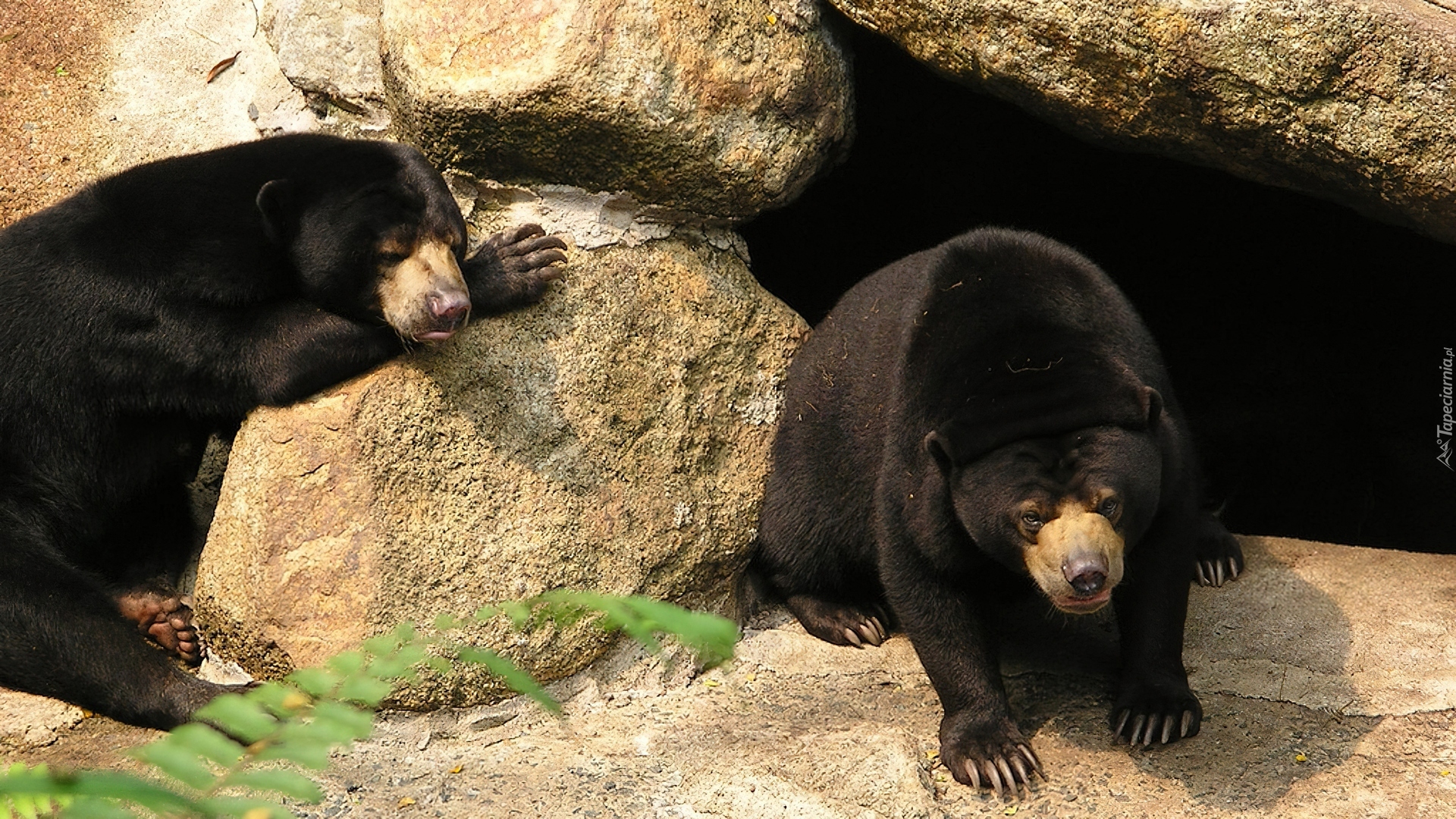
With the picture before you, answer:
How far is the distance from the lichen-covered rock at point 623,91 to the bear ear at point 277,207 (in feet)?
1.75

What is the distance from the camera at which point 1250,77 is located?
4223 mm

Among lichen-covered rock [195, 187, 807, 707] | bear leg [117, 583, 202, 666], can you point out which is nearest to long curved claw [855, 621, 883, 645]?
lichen-covered rock [195, 187, 807, 707]

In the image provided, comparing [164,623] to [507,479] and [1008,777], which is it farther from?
[1008,777]

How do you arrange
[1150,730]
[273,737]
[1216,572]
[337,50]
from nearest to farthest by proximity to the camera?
[273,737], [1150,730], [337,50], [1216,572]

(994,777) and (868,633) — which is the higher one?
(994,777)

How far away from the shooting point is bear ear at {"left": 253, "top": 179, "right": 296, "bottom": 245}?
4.46m

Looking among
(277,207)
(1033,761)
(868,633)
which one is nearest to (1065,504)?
(1033,761)

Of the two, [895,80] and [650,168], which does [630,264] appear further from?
[895,80]

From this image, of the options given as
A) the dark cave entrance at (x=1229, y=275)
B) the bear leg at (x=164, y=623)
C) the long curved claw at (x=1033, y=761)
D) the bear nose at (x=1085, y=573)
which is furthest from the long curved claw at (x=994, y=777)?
the dark cave entrance at (x=1229, y=275)

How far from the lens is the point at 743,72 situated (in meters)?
4.81

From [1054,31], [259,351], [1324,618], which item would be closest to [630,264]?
[259,351]

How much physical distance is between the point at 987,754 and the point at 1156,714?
1.92ft

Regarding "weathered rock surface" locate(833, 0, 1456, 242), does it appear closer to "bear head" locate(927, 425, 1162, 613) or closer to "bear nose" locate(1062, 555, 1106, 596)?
"bear head" locate(927, 425, 1162, 613)

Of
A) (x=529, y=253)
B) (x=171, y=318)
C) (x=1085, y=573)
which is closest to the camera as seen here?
(x=1085, y=573)
